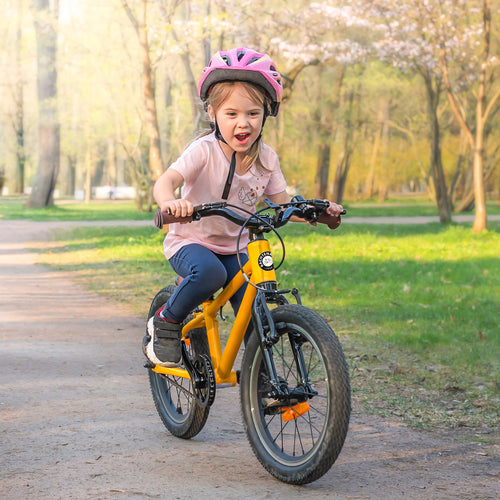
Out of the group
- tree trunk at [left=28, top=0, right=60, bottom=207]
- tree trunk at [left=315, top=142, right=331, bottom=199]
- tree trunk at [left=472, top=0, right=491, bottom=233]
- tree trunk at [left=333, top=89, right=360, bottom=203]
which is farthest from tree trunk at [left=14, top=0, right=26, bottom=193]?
tree trunk at [left=472, top=0, right=491, bottom=233]

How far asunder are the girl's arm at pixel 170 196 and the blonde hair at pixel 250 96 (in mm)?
344

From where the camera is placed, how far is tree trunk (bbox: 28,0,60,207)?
32013mm

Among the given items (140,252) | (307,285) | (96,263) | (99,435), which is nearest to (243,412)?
(99,435)

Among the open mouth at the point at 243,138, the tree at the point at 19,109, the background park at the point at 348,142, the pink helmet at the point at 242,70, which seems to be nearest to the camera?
the pink helmet at the point at 242,70

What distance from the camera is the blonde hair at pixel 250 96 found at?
3740 millimetres

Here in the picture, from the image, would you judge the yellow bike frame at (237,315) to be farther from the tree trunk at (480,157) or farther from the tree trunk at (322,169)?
the tree trunk at (322,169)

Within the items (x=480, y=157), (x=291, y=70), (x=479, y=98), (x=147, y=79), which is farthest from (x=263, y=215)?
(x=291, y=70)

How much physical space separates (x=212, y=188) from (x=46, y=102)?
103 feet

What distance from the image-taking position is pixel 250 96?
374 centimetres

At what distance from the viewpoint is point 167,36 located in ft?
59.2

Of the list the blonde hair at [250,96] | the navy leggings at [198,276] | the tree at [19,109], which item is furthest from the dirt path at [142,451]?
the tree at [19,109]

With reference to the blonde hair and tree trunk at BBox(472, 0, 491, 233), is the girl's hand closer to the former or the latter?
the blonde hair

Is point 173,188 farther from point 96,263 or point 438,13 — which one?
point 438,13

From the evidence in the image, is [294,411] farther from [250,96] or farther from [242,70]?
[242,70]
